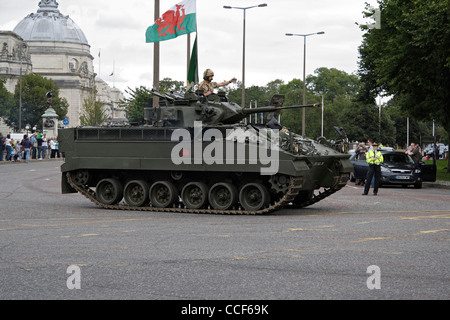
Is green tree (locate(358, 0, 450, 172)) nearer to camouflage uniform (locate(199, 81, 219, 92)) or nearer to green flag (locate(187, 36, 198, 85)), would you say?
green flag (locate(187, 36, 198, 85))

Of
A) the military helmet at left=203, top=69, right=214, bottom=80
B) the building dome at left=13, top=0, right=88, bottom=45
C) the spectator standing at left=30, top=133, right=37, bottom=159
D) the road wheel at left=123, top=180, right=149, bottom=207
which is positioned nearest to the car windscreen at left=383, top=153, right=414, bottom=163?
the military helmet at left=203, top=69, right=214, bottom=80

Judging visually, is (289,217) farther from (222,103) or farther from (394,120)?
(394,120)

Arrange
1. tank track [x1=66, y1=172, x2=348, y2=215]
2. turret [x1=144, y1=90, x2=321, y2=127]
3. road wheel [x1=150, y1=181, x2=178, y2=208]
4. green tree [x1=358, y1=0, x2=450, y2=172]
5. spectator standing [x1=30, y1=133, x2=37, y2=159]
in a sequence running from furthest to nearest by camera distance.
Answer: spectator standing [x1=30, y1=133, x2=37, y2=159], green tree [x1=358, y1=0, x2=450, y2=172], turret [x1=144, y1=90, x2=321, y2=127], road wheel [x1=150, y1=181, x2=178, y2=208], tank track [x1=66, y1=172, x2=348, y2=215]

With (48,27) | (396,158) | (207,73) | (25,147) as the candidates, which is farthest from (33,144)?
(48,27)

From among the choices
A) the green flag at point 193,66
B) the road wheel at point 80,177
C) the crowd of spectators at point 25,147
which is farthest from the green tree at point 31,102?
the road wheel at point 80,177

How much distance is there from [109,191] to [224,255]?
8.99 meters

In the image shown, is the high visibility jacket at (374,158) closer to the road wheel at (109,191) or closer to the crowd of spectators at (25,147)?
the road wheel at (109,191)

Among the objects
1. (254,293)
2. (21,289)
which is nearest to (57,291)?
(21,289)

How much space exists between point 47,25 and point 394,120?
3393 inches

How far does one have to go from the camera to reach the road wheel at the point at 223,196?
1705cm

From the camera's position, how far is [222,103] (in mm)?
18531

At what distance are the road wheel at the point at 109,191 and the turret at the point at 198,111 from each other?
5.42 ft

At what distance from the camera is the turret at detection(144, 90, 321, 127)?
18.1m

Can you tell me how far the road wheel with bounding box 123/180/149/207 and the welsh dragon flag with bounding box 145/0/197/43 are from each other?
7742 mm
